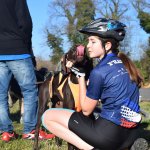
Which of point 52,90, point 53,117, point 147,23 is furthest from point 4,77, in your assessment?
point 147,23

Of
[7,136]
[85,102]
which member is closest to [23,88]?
[7,136]

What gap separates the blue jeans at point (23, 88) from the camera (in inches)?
222

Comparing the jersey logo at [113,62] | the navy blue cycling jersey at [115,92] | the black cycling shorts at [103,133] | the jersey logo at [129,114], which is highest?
the jersey logo at [113,62]

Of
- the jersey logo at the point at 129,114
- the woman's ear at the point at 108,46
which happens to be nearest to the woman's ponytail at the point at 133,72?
the woman's ear at the point at 108,46

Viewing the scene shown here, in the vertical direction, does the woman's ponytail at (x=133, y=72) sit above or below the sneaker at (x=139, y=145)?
above

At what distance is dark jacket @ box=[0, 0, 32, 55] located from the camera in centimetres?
551

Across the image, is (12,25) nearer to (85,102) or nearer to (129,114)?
(85,102)

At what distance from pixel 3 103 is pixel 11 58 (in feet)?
2.31

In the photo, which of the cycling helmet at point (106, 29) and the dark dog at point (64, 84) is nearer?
the cycling helmet at point (106, 29)

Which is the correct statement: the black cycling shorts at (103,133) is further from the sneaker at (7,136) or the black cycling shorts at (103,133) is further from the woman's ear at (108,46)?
the sneaker at (7,136)

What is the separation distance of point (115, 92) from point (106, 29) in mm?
664

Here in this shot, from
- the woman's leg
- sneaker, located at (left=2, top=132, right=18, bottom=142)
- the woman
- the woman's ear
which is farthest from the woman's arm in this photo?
sneaker, located at (left=2, top=132, right=18, bottom=142)

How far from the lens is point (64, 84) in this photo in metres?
5.16

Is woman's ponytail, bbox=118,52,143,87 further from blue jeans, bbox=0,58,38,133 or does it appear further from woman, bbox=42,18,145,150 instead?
blue jeans, bbox=0,58,38,133
